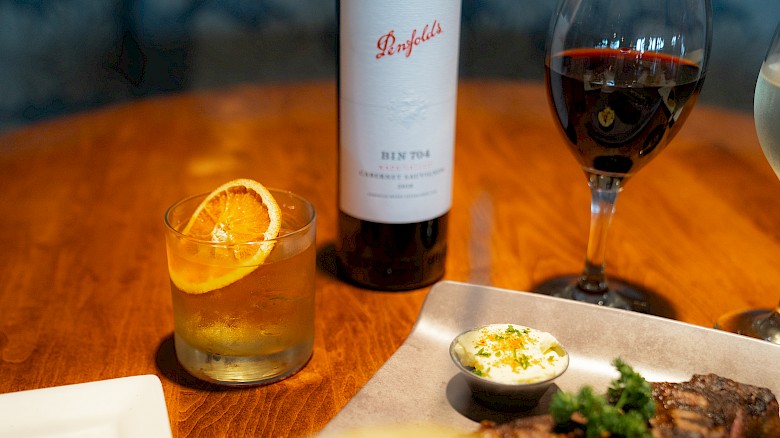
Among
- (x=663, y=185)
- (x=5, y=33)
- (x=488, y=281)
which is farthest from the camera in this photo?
(x=5, y=33)

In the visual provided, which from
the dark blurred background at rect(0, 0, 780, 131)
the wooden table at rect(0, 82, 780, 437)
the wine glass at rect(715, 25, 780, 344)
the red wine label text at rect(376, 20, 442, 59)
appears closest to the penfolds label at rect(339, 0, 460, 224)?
the red wine label text at rect(376, 20, 442, 59)

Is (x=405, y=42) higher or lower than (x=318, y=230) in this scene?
higher

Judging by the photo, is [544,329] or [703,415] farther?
[544,329]

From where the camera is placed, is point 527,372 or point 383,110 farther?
point 383,110

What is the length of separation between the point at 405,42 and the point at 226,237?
0.28 metres

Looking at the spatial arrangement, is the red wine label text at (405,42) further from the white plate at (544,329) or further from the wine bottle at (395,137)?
the white plate at (544,329)

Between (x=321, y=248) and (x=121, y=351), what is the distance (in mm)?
329

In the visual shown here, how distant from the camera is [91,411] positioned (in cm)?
65

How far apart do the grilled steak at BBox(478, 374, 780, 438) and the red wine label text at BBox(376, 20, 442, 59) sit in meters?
0.40

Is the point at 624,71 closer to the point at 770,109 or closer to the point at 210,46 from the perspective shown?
the point at 770,109

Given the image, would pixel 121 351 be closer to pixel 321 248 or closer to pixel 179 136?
pixel 321 248

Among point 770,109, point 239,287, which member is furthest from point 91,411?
point 770,109

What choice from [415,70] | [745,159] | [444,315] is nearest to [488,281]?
[444,315]

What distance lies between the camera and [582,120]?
0.85m
